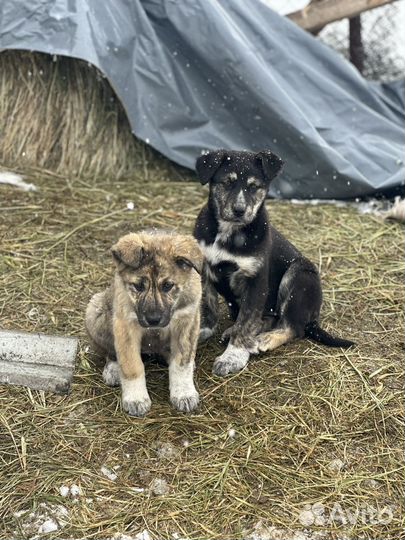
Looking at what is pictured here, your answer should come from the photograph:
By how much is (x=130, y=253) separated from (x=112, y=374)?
93 centimetres

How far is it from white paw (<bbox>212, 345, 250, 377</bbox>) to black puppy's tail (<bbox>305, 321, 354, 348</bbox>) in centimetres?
57

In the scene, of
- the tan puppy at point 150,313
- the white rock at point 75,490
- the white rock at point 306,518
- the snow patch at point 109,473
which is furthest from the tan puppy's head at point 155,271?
the white rock at point 306,518

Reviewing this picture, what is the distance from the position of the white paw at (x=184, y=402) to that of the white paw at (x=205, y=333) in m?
0.86

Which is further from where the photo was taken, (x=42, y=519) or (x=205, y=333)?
(x=205, y=333)

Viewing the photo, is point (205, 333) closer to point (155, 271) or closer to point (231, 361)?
point (231, 361)

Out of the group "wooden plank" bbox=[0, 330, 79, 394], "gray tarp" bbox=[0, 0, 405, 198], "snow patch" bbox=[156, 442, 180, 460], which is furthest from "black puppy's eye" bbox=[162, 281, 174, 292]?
"gray tarp" bbox=[0, 0, 405, 198]

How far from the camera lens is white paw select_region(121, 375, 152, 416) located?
4.81 metres

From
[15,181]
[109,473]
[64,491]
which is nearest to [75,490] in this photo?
[64,491]

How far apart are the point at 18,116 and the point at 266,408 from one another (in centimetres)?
496

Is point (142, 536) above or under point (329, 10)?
under

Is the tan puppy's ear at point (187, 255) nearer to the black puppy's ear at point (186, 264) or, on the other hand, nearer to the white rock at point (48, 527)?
the black puppy's ear at point (186, 264)

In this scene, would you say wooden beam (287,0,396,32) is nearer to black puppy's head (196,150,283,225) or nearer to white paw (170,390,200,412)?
black puppy's head (196,150,283,225)

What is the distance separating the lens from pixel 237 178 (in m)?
5.54

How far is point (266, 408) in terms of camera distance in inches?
197
